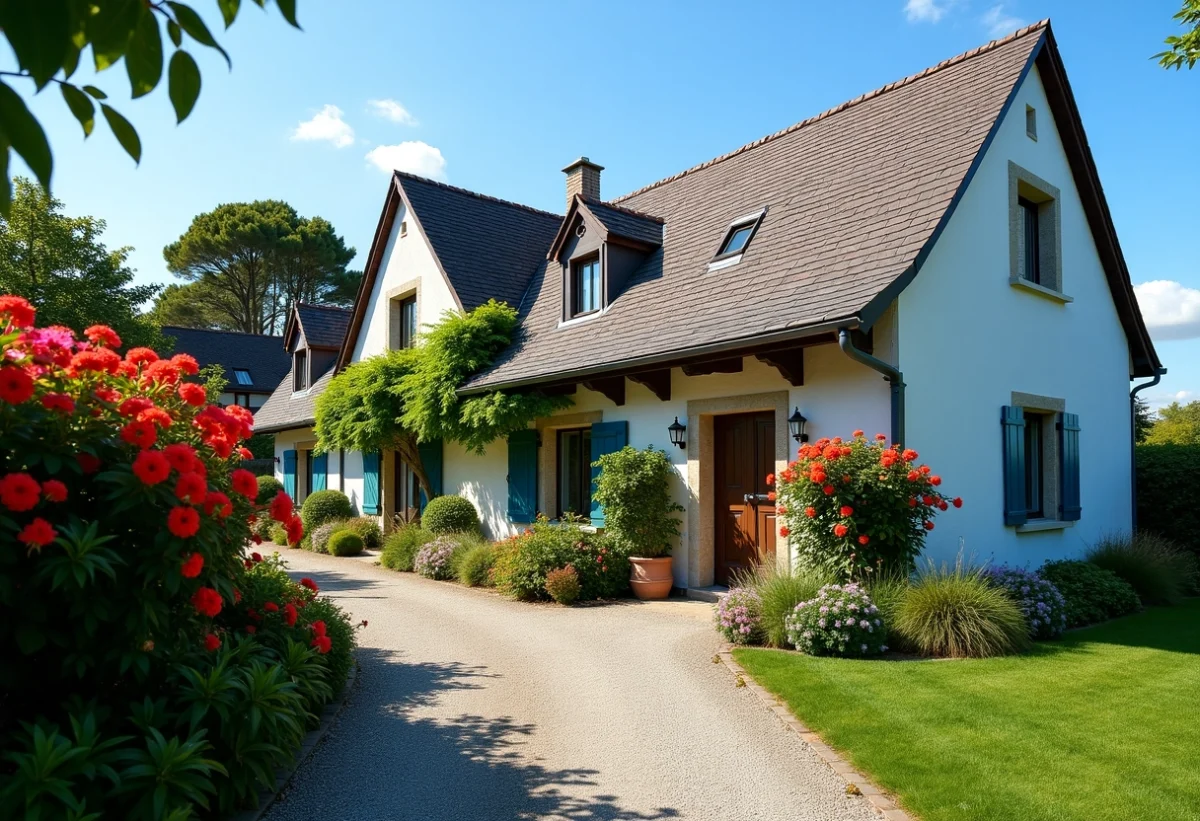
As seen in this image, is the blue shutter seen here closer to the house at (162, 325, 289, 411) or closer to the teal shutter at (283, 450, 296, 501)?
the teal shutter at (283, 450, 296, 501)

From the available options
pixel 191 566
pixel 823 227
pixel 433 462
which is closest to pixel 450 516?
pixel 433 462

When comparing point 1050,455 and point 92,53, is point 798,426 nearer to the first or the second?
point 1050,455

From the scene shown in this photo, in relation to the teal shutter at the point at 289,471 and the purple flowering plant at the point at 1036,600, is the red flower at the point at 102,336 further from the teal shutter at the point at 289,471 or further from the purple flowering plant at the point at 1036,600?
the teal shutter at the point at 289,471

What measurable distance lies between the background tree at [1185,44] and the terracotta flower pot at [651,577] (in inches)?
282

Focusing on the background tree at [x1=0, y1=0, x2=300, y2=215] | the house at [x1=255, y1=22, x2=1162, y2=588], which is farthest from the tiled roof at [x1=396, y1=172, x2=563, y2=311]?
the background tree at [x1=0, y1=0, x2=300, y2=215]

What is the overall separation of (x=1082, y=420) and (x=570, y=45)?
9156 mm

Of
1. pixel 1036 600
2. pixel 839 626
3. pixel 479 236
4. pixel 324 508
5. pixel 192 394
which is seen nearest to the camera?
pixel 192 394

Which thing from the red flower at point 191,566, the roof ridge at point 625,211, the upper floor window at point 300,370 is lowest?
the red flower at point 191,566

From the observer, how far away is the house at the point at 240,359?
119ft

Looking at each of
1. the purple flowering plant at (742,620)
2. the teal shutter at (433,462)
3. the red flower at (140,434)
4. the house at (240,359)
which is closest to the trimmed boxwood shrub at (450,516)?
the teal shutter at (433,462)

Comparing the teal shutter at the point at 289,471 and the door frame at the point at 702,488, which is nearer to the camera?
the door frame at the point at 702,488

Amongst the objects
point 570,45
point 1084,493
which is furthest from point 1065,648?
point 570,45

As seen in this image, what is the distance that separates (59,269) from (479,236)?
292 inches

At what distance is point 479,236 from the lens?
657 inches
